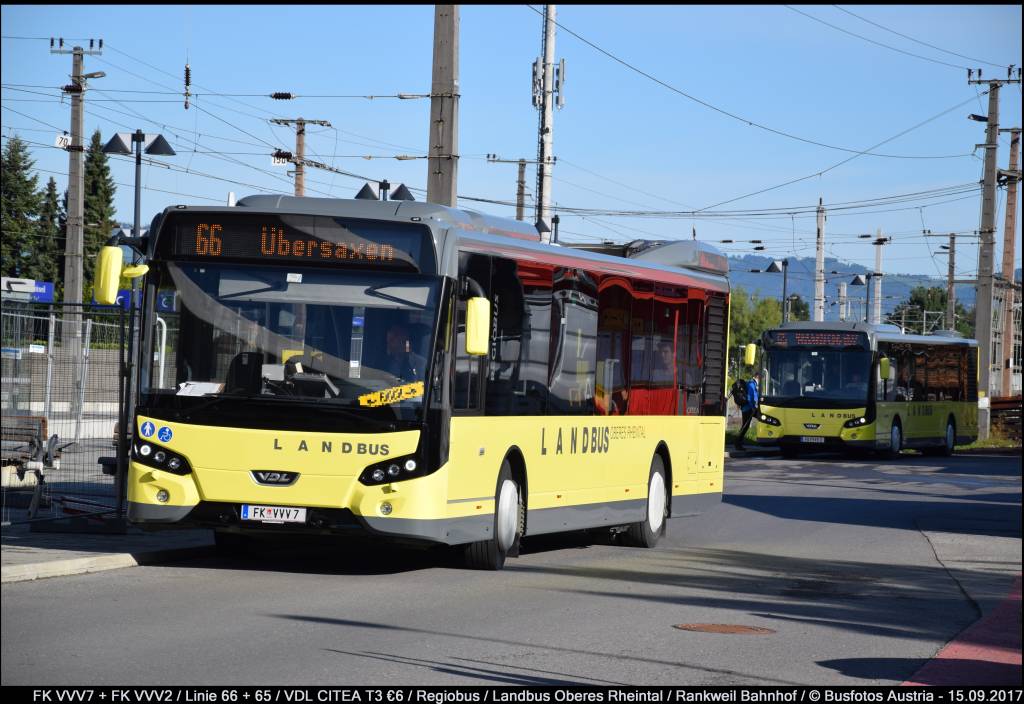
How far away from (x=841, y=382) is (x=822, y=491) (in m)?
13.0

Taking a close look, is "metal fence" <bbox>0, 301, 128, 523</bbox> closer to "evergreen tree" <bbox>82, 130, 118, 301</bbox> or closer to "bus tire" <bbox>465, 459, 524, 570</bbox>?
"bus tire" <bbox>465, 459, 524, 570</bbox>

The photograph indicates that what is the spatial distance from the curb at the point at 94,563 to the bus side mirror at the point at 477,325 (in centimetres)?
345

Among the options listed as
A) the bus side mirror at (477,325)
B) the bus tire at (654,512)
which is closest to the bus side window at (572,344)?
the bus tire at (654,512)

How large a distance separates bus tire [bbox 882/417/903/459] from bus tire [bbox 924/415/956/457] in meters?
3.64

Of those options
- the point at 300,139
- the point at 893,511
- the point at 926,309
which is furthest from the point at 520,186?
the point at 926,309

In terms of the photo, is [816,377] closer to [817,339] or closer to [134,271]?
[817,339]

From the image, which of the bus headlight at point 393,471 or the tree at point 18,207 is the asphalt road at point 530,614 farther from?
the tree at point 18,207

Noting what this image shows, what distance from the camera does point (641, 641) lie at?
11.1 meters

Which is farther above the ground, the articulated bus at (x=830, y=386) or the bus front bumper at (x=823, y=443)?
the articulated bus at (x=830, y=386)

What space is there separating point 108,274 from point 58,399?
5.67 m

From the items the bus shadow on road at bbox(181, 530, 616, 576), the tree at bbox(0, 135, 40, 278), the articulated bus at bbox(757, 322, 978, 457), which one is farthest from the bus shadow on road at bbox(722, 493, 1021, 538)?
the tree at bbox(0, 135, 40, 278)

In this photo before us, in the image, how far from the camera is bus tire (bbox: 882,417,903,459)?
146ft

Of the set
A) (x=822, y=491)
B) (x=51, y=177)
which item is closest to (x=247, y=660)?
(x=822, y=491)

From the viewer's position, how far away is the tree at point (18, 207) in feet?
316
